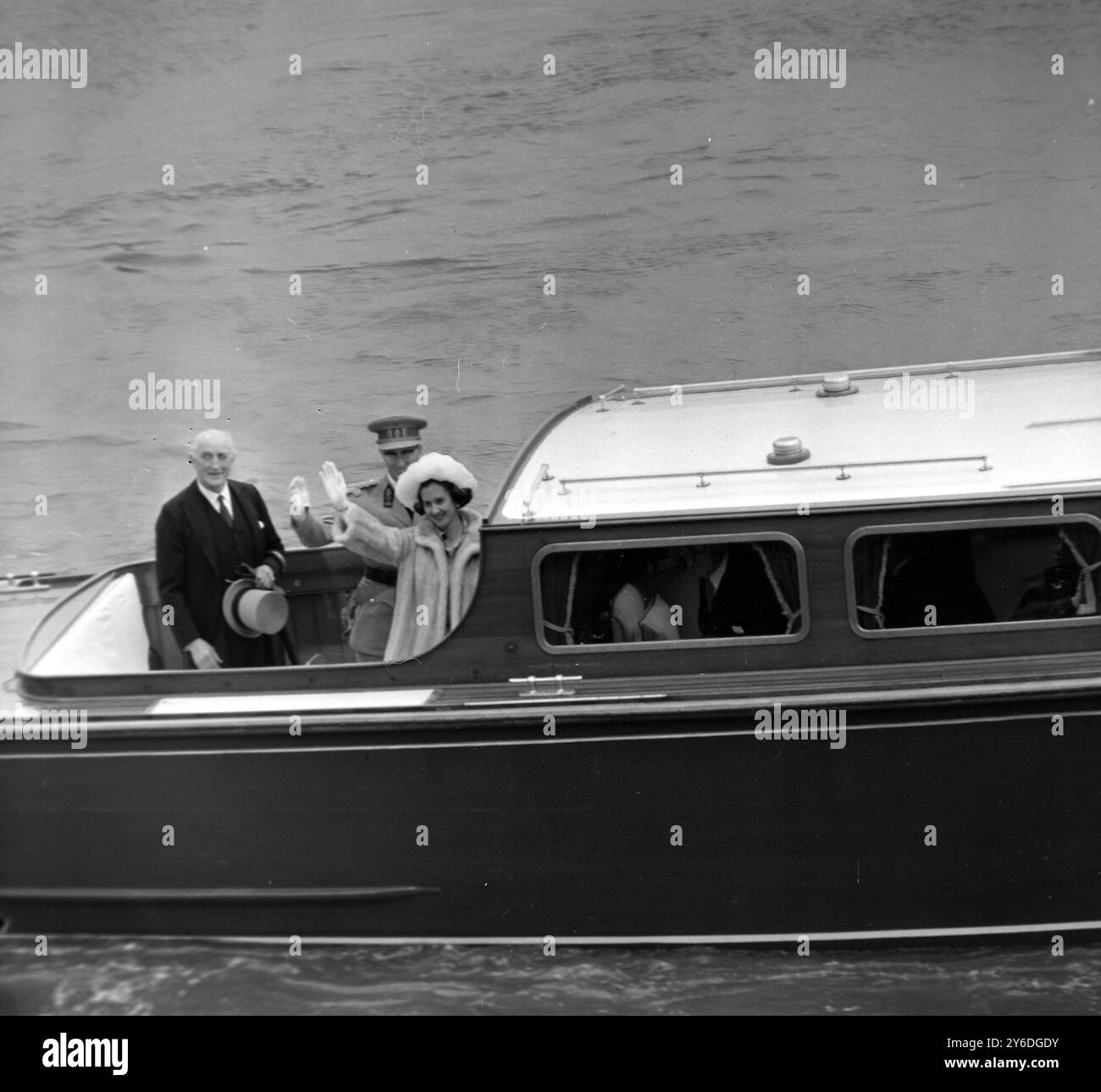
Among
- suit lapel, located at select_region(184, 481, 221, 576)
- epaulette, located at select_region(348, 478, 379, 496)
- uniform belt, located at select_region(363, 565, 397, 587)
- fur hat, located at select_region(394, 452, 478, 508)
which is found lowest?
uniform belt, located at select_region(363, 565, 397, 587)

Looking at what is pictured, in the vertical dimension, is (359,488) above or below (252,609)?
above

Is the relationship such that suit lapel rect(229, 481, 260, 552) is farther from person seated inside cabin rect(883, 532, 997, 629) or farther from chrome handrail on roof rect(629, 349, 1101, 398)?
person seated inside cabin rect(883, 532, 997, 629)

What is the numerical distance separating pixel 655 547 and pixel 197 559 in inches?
73.0

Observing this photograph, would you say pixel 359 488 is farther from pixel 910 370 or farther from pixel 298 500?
pixel 910 370

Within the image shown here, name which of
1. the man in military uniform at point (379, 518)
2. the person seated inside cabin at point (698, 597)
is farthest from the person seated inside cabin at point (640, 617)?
the man in military uniform at point (379, 518)

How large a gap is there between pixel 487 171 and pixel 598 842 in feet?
27.9

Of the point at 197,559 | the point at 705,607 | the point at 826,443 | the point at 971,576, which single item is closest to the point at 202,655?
the point at 197,559

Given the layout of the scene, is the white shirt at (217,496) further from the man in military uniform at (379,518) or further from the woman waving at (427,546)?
the woman waving at (427,546)

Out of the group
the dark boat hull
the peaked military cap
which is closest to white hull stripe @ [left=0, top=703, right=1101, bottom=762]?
the dark boat hull

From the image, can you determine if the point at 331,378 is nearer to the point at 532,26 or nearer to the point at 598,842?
the point at 532,26

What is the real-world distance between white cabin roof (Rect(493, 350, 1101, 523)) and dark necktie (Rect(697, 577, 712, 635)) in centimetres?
27

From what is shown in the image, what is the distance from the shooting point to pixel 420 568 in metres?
4.98

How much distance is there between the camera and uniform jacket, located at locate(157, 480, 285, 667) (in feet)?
17.3
